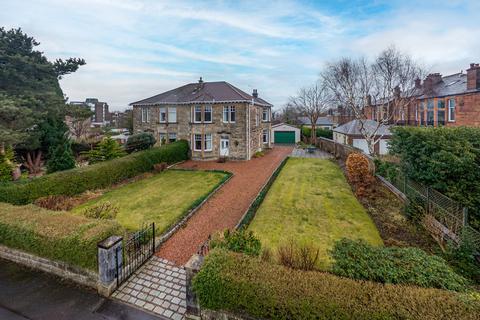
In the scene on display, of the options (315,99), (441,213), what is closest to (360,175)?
(441,213)

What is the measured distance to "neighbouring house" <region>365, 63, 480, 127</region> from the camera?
23750mm

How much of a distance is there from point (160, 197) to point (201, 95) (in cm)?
1512

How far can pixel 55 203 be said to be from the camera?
12773mm

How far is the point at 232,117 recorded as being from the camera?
26391mm

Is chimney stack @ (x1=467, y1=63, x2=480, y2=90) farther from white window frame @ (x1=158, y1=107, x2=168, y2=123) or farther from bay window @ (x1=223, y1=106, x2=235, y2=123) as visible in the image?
white window frame @ (x1=158, y1=107, x2=168, y2=123)

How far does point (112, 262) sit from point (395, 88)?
26.7 m

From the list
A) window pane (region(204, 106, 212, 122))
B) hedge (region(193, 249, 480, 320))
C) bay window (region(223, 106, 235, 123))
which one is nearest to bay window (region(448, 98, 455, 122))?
bay window (region(223, 106, 235, 123))

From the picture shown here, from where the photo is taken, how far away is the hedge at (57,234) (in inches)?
281

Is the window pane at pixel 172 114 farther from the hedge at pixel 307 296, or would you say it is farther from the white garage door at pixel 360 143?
the hedge at pixel 307 296


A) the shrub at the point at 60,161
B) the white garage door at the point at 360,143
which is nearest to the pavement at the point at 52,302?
the shrub at the point at 60,161

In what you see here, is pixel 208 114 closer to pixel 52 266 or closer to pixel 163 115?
pixel 163 115

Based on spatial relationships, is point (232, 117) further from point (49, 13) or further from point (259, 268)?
point (259, 268)

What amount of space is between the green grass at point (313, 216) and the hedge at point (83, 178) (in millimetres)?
10871

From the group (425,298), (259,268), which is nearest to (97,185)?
(259,268)
